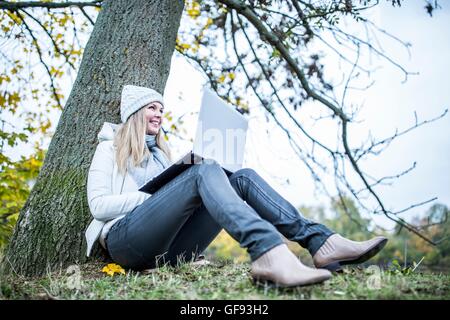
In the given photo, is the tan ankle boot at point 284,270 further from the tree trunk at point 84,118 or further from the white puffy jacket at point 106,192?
the tree trunk at point 84,118

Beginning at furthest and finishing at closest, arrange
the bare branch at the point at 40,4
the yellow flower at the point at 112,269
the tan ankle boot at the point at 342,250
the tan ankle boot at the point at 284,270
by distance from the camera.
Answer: the bare branch at the point at 40,4
the yellow flower at the point at 112,269
the tan ankle boot at the point at 342,250
the tan ankle boot at the point at 284,270

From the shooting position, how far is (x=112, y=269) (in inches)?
102

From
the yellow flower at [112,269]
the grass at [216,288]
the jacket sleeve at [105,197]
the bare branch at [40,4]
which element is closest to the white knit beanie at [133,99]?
the jacket sleeve at [105,197]

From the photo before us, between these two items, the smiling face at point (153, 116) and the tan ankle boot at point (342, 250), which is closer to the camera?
the tan ankle boot at point (342, 250)

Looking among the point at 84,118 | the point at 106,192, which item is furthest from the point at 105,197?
the point at 84,118

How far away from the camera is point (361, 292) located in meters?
1.86

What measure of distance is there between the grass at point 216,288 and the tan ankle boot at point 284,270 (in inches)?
2.5

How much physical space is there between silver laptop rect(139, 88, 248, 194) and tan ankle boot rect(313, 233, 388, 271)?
2.15 feet

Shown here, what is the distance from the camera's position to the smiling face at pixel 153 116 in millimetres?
2988

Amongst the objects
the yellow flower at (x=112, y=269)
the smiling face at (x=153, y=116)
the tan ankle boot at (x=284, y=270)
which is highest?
the smiling face at (x=153, y=116)

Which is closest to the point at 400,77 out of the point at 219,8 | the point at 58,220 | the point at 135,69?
the point at 219,8

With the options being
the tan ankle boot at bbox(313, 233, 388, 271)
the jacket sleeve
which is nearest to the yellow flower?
the jacket sleeve

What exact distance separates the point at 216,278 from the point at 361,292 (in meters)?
0.74

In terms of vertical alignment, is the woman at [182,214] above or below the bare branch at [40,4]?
below
